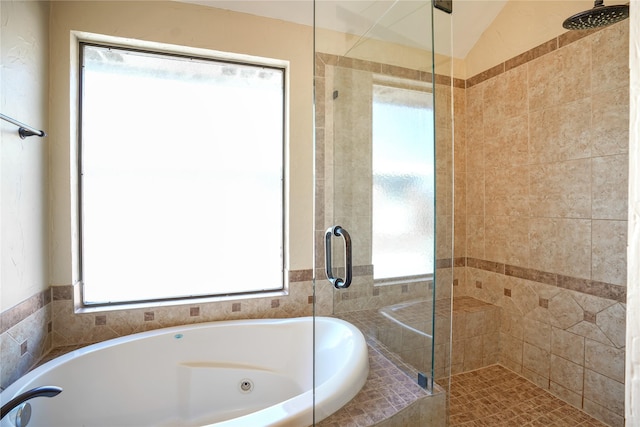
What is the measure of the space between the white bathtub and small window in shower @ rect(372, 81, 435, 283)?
0.48m

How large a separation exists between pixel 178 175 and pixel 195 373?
1.19 m

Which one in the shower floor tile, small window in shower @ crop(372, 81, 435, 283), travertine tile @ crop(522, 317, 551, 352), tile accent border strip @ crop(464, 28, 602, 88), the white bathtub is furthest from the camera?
travertine tile @ crop(522, 317, 551, 352)

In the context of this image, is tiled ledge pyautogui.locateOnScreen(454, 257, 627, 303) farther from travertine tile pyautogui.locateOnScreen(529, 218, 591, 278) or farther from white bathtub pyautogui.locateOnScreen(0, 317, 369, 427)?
white bathtub pyautogui.locateOnScreen(0, 317, 369, 427)

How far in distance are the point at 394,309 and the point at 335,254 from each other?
451 mm

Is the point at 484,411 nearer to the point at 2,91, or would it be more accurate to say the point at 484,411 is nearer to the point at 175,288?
the point at 175,288

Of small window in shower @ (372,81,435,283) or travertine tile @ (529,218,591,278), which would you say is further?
travertine tile @ (529,218,591,278)

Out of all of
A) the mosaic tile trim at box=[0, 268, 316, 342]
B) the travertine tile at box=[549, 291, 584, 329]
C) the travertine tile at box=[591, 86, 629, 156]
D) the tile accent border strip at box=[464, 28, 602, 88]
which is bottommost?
the travertine tile at box=[549, 291, 584, 329]

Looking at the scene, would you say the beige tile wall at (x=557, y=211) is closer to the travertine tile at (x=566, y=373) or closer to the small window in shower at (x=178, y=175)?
the travertine tile at (x=566, y=373)

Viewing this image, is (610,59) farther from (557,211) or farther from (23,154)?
(23,154)

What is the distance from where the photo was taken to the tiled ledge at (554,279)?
1590 mm

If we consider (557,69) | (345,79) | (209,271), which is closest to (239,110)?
(345,79)

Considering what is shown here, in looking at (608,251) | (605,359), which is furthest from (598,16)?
(605,359)

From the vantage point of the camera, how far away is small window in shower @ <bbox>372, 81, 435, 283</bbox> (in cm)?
125

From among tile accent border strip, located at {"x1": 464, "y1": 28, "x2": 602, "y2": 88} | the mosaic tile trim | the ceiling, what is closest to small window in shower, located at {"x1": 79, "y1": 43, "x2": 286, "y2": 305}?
the mosaic tile trim
